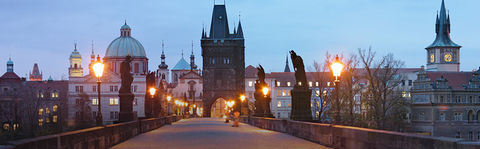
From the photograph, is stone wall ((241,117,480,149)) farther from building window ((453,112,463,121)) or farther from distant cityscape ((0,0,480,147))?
building window ((453,112,463,121))

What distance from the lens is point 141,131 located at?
30984 millimetres

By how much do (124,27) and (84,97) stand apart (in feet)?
133

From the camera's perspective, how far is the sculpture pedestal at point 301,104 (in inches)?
1158

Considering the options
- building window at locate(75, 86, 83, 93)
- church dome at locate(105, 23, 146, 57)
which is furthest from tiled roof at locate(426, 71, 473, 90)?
church dome at locate(105, 23, 146, 57)

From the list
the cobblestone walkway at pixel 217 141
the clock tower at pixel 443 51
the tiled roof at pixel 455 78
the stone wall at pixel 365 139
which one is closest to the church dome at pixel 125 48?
the tiled roof at pixel 455 78

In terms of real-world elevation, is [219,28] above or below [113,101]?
above

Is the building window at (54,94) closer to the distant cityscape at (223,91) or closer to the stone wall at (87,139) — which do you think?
the distant cityscape at (223,91)

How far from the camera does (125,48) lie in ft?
495

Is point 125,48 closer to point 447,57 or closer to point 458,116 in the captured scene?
point 458,116

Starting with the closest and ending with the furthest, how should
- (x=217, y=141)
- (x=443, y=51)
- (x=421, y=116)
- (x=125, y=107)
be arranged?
(x=217, y=141), (x=125, y=107), (x=421, y=116), (x=443, y=51)

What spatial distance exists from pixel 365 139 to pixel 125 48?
14001cm

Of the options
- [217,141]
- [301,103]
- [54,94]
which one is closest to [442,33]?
[54,94]

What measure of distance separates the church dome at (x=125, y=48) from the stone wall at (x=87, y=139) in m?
123

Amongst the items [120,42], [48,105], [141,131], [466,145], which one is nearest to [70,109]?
[48,105]
